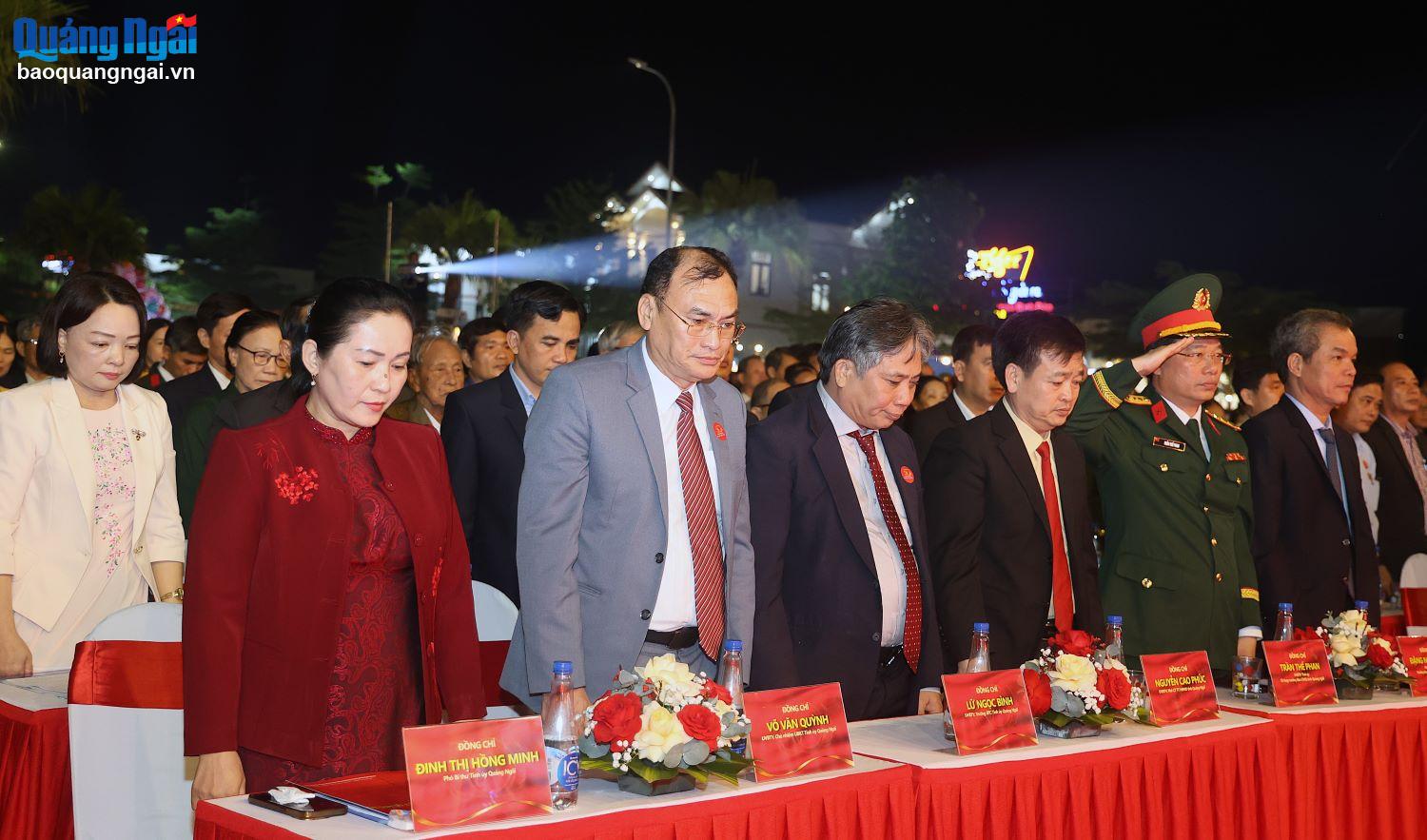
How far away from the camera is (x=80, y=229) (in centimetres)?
2453

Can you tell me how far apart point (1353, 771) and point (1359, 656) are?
35cm

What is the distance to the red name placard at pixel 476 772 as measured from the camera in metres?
1.83

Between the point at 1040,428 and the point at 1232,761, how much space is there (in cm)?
98

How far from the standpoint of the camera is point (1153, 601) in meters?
3.54

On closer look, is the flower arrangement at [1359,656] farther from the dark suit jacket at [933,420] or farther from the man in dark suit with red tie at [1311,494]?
the dark suit jacket at [933,420]

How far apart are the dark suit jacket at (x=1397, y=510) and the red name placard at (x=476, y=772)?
4986mm

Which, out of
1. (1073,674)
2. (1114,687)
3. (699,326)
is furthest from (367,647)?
(1114,687)

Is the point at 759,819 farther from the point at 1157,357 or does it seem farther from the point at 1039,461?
the point at 1157,357

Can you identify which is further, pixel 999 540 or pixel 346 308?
pixel 999 540

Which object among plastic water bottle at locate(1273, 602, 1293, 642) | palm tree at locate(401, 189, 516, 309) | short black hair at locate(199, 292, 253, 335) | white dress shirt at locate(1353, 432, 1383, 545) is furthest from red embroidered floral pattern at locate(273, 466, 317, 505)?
palm tree at locate(401, 189, 516, 309)

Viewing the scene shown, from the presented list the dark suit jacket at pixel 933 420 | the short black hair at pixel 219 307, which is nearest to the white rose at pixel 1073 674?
the dark suit jacket at pixel 933 420

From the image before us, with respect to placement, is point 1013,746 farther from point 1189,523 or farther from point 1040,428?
point 1189,523

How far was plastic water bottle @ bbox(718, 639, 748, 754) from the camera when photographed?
2248 mm

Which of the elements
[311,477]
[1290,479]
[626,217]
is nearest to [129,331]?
[311,477]
